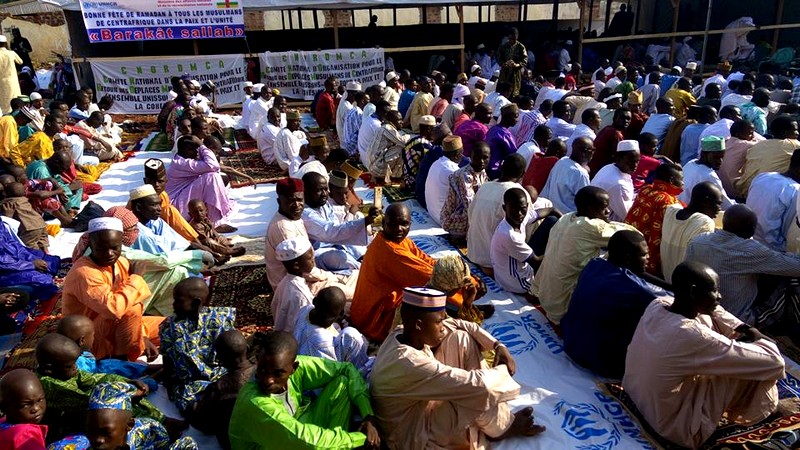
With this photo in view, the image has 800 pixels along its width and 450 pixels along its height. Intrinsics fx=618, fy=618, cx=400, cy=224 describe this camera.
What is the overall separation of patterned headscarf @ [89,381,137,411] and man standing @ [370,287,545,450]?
1122 millimetres

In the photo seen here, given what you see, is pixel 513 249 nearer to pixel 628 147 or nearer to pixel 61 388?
pixel 628 147

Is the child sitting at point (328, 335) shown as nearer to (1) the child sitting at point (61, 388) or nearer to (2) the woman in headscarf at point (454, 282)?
(2) the woman in headscarf at point (454, 282)

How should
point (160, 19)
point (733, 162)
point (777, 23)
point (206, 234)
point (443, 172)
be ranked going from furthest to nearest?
point (777, 23), point (160, 19), point (733, 162), point (443, 172), point (206, 234)

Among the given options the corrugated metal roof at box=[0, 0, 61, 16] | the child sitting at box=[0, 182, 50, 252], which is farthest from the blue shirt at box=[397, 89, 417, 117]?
the corrugated metal roof at box=[0, 0, 61, 16]

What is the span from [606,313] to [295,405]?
192cm

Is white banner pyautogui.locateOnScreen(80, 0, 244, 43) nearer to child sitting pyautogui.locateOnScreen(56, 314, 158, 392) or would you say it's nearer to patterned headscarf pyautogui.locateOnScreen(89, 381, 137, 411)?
child sitting pyautogui.locateOnScreen(56, 314, 158, 392)

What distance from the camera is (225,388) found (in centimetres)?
335

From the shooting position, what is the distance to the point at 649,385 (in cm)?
322

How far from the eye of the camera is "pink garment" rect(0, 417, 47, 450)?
2.67 m

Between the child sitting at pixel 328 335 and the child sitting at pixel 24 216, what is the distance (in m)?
3.66

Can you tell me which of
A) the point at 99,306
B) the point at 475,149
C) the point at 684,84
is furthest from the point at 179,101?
the point at 684,84

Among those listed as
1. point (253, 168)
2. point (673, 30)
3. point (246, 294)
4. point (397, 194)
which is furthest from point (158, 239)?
point (673, 30)

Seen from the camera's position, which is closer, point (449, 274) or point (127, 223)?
point (449, 274)

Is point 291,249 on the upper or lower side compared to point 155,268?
upper
